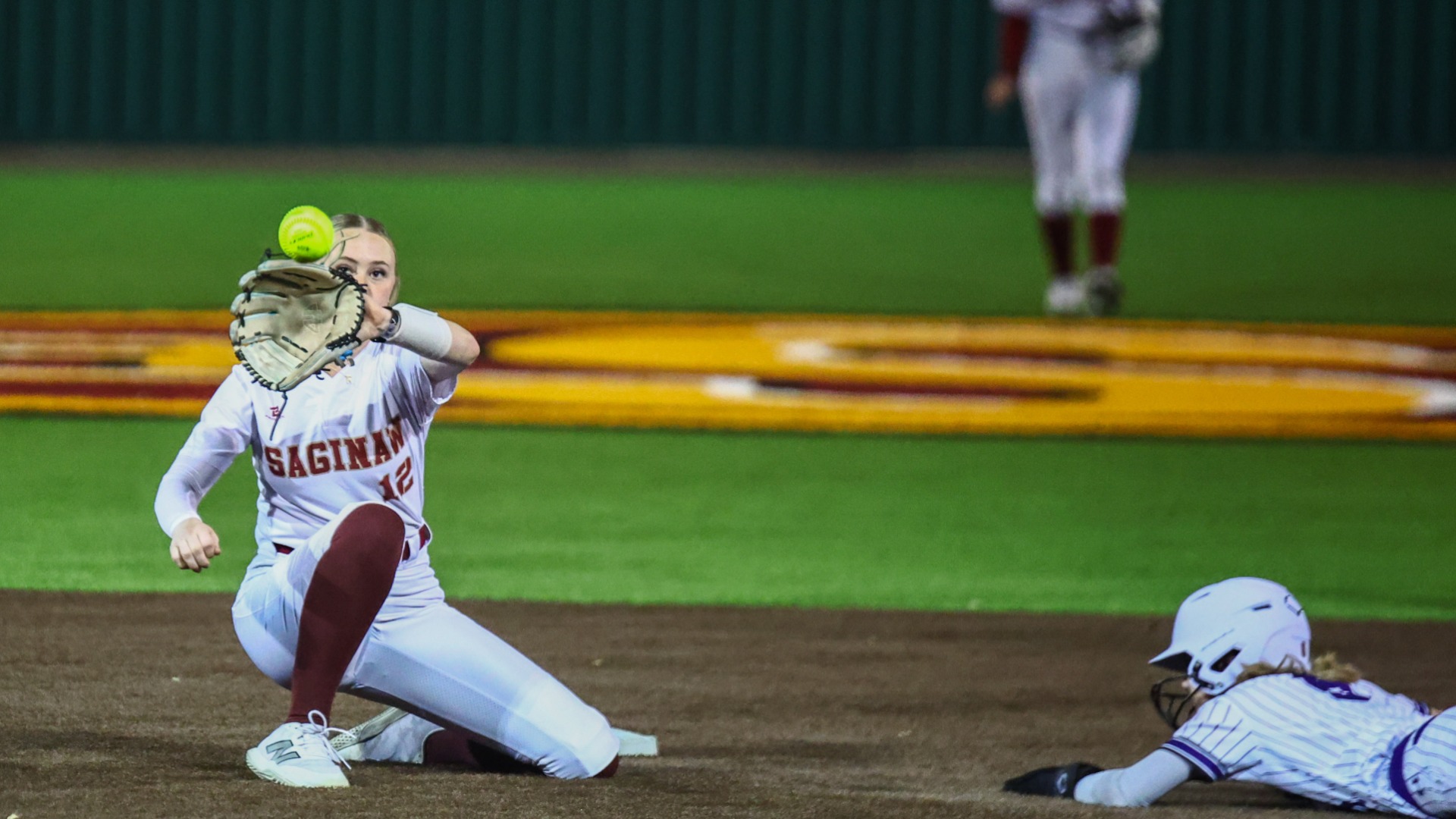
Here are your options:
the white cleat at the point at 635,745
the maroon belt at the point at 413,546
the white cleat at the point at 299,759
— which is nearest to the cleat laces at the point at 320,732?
the white cleat at the point at 299,759

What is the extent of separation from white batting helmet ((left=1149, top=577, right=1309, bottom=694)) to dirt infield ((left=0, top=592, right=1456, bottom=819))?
10.5 inches

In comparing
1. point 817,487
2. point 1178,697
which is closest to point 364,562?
point 1178,697

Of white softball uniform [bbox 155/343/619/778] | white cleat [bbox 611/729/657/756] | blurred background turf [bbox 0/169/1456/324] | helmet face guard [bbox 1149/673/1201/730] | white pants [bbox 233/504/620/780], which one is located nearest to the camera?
white softball uniform [bbox 155/343/619/778]

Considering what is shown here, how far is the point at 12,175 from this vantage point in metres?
19.8

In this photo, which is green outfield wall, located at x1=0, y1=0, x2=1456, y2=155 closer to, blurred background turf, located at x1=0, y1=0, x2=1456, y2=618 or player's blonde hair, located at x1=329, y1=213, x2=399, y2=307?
blurred background turf, located at x1=0, y1=0, x2=1456, y2=618

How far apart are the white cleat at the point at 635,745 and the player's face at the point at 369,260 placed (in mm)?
1047

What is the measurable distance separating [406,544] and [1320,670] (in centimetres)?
179

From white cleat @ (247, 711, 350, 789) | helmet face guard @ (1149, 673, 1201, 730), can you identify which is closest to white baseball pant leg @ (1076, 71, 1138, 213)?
helmet face guard @ (1149, 673, 1201, 730)

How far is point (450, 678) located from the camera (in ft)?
14.7

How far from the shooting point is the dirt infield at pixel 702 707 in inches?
166

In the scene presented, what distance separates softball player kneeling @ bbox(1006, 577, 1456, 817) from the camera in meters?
4.31

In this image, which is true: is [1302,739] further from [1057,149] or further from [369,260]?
[1057,149]

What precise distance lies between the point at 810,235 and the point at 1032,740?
39.0 feet

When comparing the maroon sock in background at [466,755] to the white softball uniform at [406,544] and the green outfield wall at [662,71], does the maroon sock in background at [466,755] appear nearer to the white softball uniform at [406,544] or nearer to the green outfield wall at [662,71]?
the white softball uniform at [406,544]
